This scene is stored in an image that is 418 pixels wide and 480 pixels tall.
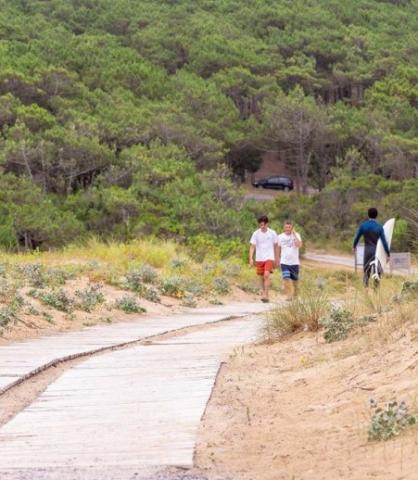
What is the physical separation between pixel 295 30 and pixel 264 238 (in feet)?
243

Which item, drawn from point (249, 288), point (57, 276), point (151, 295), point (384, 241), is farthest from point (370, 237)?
point (249, 288)

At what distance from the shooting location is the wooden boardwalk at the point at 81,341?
28.1ft

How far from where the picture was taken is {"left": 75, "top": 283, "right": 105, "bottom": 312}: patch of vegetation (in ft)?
50.0

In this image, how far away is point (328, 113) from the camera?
69375 millimetres

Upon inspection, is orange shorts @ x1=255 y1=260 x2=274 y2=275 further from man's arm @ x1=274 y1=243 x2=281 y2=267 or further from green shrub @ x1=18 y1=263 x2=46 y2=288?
green shrub @ x1=18 y1=263 x2=46 y2=288

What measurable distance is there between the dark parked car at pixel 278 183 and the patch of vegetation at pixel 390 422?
64.9m

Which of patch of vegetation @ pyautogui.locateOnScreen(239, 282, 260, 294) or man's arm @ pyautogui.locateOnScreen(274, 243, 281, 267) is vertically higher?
man's arm @ pyautogui.locateOnScreen(274, 243, 281, 267)

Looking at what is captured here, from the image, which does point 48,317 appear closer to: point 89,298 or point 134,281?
point 89,298

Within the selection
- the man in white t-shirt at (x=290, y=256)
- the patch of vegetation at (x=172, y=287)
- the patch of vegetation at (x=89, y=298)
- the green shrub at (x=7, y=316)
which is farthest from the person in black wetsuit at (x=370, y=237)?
the green shrub at (x=7, y=316)

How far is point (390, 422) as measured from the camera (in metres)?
5.33

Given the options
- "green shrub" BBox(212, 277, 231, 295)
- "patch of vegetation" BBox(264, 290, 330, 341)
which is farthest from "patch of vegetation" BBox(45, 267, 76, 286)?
"patch of vegetation" BBox(264, 290, 330, 341)

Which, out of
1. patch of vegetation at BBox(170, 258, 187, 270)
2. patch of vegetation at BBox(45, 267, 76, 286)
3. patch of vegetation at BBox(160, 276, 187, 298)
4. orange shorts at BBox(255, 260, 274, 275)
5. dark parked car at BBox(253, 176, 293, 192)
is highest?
patch of vegetation at BBox(45, 267, 76, 286)

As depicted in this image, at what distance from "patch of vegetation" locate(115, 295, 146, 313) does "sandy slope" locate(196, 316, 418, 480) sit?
6.89 metres

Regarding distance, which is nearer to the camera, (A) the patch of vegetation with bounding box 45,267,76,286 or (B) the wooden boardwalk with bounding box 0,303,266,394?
(B) the wooden boardwalk with bounding box 0,303,266,394
